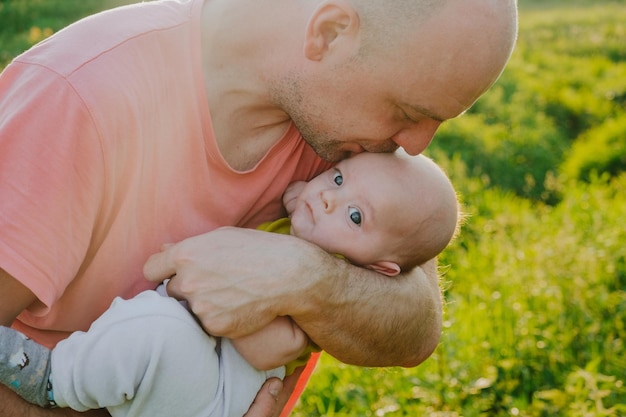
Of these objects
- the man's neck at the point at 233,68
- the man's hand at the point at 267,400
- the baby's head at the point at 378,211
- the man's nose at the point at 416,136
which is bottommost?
the man's hand at the point at 267,400

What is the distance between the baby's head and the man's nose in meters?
0.06

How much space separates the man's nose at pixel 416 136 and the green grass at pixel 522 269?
1369 mm

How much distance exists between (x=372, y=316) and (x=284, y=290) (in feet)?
1.15

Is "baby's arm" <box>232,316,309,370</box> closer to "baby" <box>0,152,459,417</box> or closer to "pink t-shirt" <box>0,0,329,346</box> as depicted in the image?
"baby" <box>0,152,459,417</box>

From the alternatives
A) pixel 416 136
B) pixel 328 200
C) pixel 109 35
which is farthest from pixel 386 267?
pixel 109 35

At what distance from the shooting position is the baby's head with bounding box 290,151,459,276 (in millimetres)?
2486

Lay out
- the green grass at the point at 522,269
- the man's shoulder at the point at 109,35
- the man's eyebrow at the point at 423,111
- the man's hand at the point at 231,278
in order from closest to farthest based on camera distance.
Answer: the man's shoulder at the point at 109,35 < the man's hand at the point at 231,278 < the man's eyebrow at the point at 423,111 < the green grass at the point at 522,269

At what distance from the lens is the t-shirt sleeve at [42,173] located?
191cm

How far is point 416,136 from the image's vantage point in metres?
2.51

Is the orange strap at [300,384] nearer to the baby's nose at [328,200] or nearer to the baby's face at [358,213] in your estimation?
the baby's face at [358,213]

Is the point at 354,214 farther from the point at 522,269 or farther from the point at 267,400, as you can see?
the point at 522,269

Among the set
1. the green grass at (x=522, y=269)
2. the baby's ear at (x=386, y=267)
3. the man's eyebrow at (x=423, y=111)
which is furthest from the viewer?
the green grass at (x=522, y=269)

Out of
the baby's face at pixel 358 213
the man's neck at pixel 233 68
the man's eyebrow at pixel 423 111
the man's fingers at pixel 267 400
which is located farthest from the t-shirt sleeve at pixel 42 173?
the man's eyebrow at pixel 423 111

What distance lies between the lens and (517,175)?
8492 millimetres
